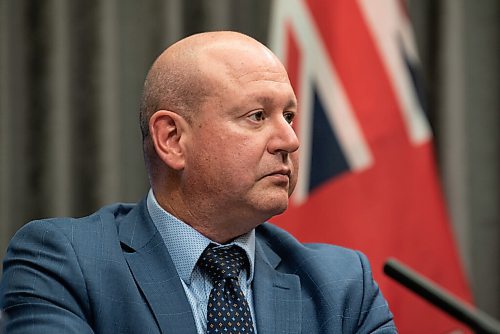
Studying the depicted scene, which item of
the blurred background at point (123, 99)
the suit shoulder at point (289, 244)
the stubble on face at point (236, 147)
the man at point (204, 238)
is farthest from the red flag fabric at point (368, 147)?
the stubble on face at point (236, 147)

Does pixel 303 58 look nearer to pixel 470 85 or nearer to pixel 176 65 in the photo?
pixel 470 85

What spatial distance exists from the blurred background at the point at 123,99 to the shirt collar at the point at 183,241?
64.4 inches


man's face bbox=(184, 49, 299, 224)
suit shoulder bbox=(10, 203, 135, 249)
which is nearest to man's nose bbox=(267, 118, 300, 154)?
man's face bbox=(184, 49, 299, 224)

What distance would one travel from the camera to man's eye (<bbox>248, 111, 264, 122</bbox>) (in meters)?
1.99

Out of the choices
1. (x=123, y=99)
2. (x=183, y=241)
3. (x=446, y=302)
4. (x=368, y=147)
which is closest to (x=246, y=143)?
(x=183, y=241)

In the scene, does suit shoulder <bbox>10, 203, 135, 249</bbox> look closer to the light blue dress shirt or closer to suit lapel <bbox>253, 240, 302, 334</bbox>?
the light blue dress shirt

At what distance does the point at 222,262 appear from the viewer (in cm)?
201

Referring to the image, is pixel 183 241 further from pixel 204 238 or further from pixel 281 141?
pixel 281 141

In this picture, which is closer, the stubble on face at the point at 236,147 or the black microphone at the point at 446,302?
the black microphone at the point at 446,302

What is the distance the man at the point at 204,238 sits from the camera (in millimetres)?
1881

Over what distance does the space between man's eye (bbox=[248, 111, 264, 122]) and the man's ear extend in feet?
0.51

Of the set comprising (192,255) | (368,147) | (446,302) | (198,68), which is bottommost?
(368,147)

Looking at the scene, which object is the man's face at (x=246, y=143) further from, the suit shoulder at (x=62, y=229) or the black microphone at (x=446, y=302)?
the black microphone at (x=446, y=302)

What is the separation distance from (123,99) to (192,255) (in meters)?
1.83
